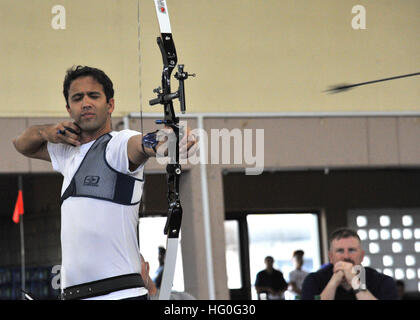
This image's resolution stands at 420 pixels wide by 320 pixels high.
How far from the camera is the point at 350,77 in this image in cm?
612

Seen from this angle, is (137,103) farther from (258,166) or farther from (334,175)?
(334,175)

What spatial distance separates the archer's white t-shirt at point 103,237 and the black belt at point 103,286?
1 cm

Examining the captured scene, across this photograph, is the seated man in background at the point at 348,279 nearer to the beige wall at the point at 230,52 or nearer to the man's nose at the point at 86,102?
the man's nose at the point at 86,102

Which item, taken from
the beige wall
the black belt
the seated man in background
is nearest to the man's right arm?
the black belt

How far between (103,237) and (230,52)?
4.06 m

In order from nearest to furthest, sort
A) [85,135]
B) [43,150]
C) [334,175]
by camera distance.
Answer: [85,135], [43,150], [334,175]

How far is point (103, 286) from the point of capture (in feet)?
6.75

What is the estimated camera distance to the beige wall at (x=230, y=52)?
5.65 meters

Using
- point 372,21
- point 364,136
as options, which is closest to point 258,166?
point 364,136

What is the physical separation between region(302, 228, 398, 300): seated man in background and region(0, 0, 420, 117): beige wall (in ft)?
8.97

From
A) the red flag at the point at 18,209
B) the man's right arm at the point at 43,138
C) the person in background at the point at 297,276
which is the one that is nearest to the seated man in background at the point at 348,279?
the man's right arm at the point at 43,138

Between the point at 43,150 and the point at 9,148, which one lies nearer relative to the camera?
the point at 43,150
